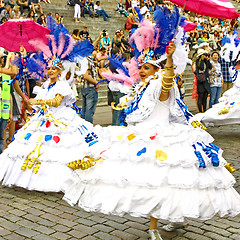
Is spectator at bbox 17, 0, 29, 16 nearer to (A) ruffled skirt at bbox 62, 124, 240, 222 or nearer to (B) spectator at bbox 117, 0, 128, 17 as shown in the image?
(B) spectator at bbox 117, 0, 128, 17

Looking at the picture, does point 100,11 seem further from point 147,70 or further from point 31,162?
point 147,70

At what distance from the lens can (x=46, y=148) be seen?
19.8 feet

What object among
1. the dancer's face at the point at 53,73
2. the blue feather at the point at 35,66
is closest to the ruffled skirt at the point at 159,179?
the dancer's face at the point at 53,73

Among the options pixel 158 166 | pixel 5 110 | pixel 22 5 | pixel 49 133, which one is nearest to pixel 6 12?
pixel 22 5

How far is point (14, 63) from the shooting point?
7117 millimetres

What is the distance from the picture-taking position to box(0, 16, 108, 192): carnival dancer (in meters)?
5.93

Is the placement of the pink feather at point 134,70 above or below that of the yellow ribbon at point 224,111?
above

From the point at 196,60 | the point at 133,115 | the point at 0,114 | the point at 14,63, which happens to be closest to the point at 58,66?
the point at 14,63

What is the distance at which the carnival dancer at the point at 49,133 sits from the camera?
19.4ft

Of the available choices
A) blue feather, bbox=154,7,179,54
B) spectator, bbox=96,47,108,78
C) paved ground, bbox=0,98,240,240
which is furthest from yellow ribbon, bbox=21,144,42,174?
spectator, bbox=96,47,108,78

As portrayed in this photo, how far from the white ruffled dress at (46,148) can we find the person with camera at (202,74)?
6169 mm

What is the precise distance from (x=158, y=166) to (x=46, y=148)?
8.47ft

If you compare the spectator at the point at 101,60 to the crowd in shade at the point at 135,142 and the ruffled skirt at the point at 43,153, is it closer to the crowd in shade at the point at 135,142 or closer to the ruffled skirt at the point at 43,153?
the crowd in shade at the point at 135,142

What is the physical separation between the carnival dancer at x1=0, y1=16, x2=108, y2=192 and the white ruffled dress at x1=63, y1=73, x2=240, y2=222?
67.0 inches
